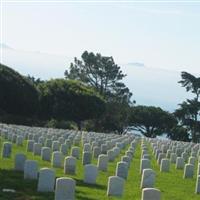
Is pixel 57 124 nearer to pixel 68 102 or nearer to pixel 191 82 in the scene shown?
pixel 68 102

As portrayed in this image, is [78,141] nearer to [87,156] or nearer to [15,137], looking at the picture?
[15,137]

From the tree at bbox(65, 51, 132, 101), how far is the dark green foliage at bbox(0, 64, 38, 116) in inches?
1441

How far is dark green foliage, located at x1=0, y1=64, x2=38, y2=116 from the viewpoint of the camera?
61.4m

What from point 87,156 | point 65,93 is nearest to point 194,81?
point 65,93

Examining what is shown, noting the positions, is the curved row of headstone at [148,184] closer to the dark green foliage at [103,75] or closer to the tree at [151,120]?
the tree at [151,120]

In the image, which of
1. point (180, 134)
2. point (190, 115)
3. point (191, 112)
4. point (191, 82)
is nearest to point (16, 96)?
point (180, 134)

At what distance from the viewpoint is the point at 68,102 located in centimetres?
6862

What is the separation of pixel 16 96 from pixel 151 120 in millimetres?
24283

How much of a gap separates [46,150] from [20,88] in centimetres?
3965

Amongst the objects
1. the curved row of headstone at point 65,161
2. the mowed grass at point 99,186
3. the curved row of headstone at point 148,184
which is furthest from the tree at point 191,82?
the curved row of headstone at point 148,184

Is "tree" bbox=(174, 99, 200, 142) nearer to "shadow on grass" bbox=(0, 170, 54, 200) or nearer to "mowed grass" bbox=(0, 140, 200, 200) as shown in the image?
"mowed grass" bbox=(0, 140, 200, 200)

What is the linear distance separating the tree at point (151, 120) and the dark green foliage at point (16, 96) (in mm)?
21391

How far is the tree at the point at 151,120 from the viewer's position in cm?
7856

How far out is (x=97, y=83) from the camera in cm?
10144
